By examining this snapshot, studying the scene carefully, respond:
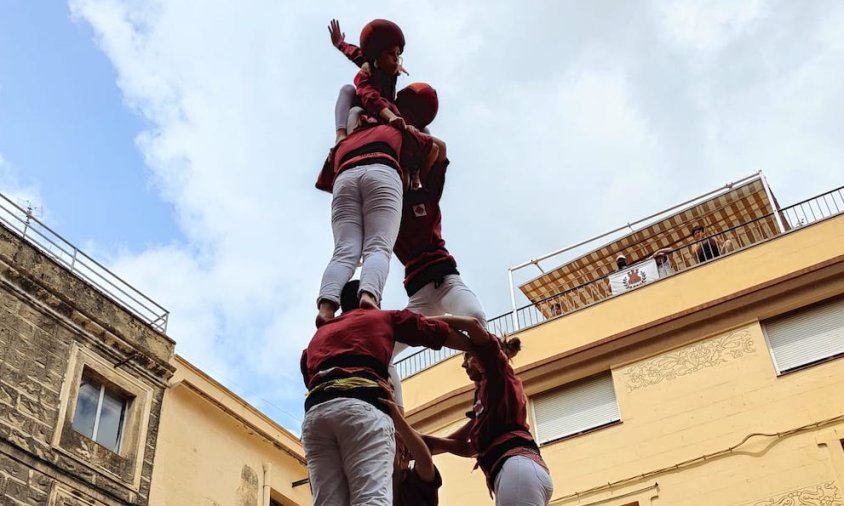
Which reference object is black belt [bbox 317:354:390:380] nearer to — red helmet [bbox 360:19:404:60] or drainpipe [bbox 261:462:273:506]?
red helmet [bbox 360:19:404:60]

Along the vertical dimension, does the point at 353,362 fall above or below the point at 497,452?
above

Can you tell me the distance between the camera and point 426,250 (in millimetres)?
6070

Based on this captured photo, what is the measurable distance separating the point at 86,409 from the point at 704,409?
995cm

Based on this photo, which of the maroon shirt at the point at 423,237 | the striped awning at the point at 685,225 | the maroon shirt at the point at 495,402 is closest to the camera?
the maroon shirt at the point at 495,402

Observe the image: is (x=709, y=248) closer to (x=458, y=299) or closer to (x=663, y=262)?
(x=663, y=262)

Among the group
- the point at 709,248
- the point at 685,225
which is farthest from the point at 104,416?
the point at 685,225

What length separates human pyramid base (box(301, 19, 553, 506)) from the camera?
14.4ft

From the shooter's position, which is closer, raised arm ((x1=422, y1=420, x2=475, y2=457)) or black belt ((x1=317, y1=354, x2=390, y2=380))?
black belt ((x1=317, y1=354, x2=390, y2=380))

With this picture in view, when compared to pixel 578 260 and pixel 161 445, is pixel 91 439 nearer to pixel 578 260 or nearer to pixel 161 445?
pixel 161 445

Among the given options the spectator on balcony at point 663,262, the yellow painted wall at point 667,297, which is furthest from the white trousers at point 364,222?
the spectator on balcony at point 663,262

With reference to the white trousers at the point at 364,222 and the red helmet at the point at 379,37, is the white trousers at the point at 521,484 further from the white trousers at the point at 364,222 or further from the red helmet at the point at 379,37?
the red helmet at the point at 379,37

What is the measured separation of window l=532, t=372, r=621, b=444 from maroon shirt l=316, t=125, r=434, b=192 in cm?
1038

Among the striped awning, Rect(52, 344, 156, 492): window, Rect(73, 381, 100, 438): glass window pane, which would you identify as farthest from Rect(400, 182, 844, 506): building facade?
Rect(73, 381, 100, 438): glass window pane

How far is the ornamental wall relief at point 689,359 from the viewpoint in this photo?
596 inches
